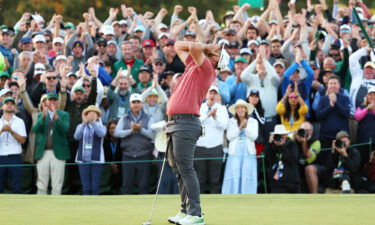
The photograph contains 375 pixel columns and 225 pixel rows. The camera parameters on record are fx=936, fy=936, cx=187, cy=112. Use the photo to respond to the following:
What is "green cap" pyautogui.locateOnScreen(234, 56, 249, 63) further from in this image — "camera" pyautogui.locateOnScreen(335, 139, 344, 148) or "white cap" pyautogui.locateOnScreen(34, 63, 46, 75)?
"white cap" pyautogui.locateOnScreen(34, 63, 46, 75)

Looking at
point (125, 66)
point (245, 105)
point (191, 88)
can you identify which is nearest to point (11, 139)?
point (125, 66)

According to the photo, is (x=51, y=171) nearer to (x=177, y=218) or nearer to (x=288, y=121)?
(x=288, y=121)

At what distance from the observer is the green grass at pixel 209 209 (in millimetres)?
11172

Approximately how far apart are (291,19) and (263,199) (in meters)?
8.36

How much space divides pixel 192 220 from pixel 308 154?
6732 millimetres

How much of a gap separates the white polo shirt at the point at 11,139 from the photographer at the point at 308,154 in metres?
5.01

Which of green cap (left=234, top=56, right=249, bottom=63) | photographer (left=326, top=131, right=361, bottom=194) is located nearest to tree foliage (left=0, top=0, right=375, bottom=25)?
green cap (left=234, top=56, right=249, bottom=63)

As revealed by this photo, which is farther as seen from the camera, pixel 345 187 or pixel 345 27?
pixel 345 27

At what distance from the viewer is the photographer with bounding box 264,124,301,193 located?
16703 mm

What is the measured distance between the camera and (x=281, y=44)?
20.4 meters

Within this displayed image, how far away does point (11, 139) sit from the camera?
1697 centimetres

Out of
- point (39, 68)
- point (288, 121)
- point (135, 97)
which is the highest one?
point (39, 68)

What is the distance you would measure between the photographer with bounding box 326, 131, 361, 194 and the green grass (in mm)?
2355

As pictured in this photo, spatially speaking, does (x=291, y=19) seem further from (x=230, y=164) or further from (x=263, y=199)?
(x=263, y=199)
